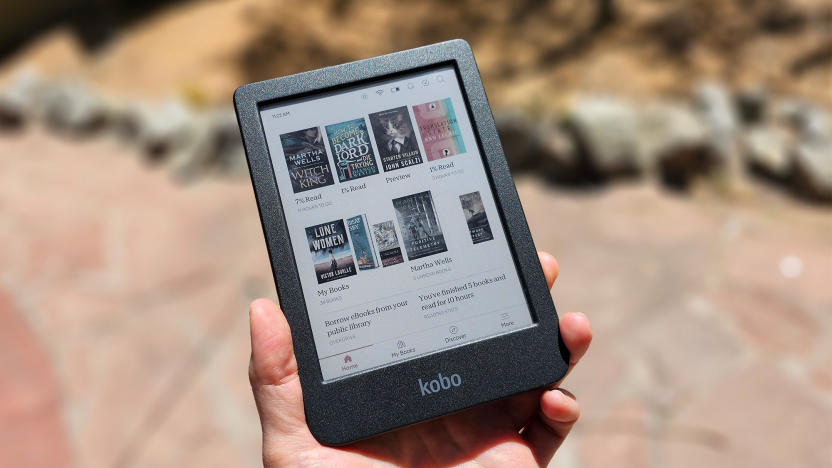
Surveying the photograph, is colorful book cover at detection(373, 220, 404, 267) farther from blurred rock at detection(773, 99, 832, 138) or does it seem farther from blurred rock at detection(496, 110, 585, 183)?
blurred rock at detection(773, 99, 832, 138)

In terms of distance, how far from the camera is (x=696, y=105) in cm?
363

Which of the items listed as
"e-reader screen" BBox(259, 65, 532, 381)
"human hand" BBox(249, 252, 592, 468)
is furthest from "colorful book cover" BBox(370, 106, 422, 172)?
"human hand" BBox(249, 252, 592, 468)

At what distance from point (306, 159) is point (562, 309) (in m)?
1.62

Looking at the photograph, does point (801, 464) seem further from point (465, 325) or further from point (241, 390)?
point (241, 390)

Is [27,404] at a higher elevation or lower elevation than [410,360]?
higher

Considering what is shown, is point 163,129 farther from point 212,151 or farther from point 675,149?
point 675,149

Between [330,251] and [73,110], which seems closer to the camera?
[330,251]

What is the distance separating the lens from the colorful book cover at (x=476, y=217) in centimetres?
137

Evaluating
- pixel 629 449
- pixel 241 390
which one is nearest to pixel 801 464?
pixel 629 449

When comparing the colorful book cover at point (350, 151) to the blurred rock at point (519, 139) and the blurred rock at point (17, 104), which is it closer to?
the blurred rock at point (519, 139)

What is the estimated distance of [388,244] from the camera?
136 centimetres

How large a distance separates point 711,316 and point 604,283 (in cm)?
42

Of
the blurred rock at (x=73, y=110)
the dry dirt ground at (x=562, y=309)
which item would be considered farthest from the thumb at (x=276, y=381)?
the blurred rock at (x=73, y=110)

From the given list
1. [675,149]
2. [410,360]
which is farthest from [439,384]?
[675,149]
